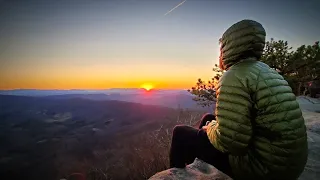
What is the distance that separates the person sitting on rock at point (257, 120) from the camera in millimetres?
1685

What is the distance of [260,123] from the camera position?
1730mm

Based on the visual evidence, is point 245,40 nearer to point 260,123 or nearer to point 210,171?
point 260,123

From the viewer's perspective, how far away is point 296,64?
8.25 m

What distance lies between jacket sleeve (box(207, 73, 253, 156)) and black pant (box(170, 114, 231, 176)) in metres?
0.41

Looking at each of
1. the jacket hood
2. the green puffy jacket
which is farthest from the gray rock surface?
the jacket hood

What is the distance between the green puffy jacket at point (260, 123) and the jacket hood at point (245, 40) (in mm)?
146

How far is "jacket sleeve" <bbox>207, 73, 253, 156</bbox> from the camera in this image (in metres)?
1.68

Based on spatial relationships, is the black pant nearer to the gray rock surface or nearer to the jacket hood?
the gray rock surface

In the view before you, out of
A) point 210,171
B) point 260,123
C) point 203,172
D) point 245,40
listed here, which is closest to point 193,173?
point 203,172

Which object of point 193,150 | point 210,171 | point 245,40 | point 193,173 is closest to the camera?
point 245,40

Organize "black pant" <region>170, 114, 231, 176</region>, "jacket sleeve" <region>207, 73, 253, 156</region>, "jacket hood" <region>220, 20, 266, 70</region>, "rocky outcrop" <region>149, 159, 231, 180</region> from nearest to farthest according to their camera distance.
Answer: "jacket sleeve" <region>207, 73, 253, 156</region> → "jacket hood" <region>220, 20, 266, 70</region> → "black pant" <region>170, 114, 231, 176</region> → "rocky outcrop" <region>149, 159, 231, 180</region>

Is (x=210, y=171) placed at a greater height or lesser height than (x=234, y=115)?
lesser

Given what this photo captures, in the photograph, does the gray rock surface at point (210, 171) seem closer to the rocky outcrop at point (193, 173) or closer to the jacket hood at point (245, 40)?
the rocky outcrop at point (193, 173)

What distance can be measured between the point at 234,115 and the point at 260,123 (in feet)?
0.79
